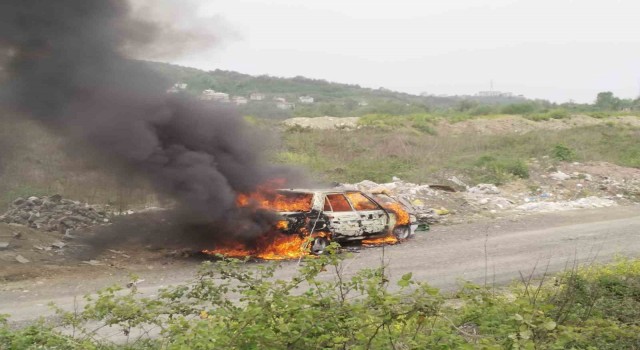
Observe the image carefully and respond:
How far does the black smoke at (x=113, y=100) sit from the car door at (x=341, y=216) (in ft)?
5.01

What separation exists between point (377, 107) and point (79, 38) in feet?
149

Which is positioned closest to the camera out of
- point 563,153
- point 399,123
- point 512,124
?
point 563,153

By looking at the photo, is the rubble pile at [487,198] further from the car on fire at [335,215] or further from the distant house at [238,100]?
the distant house at [238,100]

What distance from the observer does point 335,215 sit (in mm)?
11047

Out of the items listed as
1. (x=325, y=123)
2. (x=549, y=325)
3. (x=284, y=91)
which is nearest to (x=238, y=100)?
(x=549, y=325)

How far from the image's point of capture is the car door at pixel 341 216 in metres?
11.0

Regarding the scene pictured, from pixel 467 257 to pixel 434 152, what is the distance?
16188 mm

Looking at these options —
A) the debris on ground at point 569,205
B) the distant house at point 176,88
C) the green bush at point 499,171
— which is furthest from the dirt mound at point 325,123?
the distant house at point 176,88

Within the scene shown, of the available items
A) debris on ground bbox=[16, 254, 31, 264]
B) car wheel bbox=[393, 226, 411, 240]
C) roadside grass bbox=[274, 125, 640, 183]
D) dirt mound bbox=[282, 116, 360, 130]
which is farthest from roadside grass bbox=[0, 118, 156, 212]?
dirt mound bbox=[282, 116, 360, 130]

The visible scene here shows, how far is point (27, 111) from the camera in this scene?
10.3 m

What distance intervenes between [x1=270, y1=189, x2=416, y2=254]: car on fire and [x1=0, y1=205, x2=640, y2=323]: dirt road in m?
0.52

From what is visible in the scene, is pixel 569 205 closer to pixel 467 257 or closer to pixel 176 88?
pixel 467 257

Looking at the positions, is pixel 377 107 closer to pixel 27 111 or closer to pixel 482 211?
pixel 482 211

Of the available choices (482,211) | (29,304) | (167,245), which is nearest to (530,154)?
(482,211)
